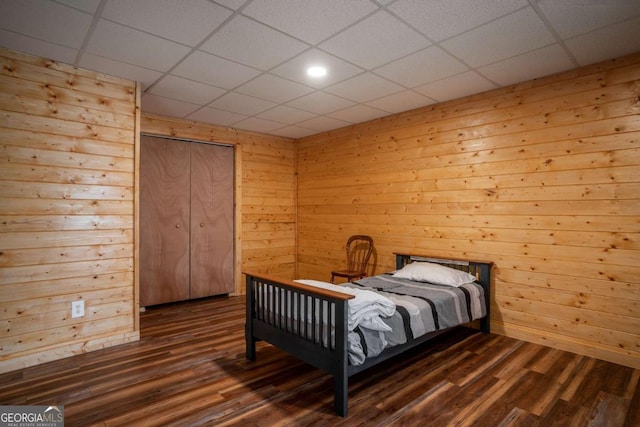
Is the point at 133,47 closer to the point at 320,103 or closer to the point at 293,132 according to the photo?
the point at 320,103

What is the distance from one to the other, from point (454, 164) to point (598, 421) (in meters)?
2.35

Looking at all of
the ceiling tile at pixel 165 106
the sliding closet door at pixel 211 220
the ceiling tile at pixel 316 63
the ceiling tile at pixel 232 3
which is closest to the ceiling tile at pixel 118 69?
the ceiling tile at pixel 165 106

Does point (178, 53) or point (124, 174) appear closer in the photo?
point (178, 53)

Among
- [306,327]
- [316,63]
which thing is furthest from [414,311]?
[316,63]

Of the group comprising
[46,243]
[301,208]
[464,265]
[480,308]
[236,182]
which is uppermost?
[236,182]

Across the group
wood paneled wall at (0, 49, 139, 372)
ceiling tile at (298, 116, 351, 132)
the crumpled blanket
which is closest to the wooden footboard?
the crumpled blanket

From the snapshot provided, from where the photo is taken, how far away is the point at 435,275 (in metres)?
3.15

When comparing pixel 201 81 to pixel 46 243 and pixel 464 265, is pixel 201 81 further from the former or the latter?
pixel 464 265

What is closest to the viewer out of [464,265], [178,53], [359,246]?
[178,53]

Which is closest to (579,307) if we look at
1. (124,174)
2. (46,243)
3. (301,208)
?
(301,208)

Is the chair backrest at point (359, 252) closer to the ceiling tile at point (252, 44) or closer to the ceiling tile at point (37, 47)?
the ceiling tile at point (252, 44)

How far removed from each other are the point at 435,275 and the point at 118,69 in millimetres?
3318

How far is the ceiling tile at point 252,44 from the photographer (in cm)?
216

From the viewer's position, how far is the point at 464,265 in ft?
11.2
